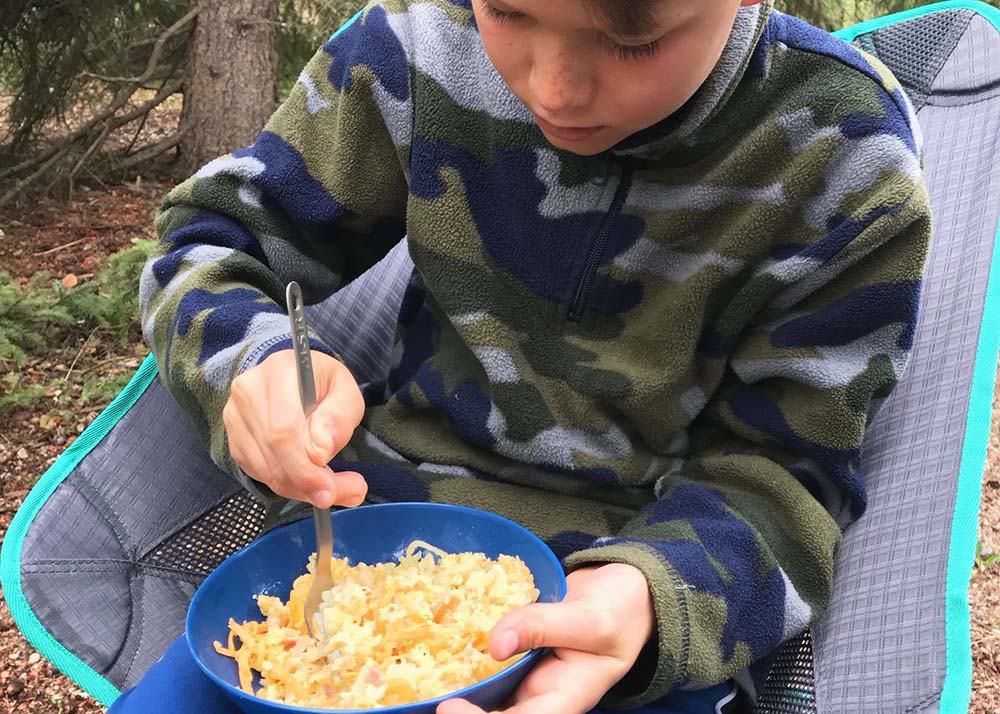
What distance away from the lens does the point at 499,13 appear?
0.91 m

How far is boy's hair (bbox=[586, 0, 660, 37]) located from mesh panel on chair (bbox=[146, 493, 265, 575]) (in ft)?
2.81

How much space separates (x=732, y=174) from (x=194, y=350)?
0.61 metres

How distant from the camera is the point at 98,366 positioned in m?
2.74

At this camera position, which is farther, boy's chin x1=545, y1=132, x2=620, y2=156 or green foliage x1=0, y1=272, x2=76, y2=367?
green foliage x1=0, y1=272, x2=76, y2=367

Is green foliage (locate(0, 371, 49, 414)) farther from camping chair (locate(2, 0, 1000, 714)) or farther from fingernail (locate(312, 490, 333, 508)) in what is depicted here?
fingernail (locate(312, 490, 333, 508))

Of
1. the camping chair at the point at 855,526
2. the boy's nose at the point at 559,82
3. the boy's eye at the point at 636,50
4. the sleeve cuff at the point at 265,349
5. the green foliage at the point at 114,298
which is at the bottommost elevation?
the green foliage at the point at 114,298

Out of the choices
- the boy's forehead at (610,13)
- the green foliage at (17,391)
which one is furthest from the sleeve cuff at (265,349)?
the green foliage at (17,391)

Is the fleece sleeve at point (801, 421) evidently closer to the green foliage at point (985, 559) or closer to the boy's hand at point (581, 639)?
the boy's hand at point (581, 639)

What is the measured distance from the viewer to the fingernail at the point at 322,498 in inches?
38.6

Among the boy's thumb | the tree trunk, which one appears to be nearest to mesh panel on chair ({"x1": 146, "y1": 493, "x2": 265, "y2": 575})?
the boy's thumb

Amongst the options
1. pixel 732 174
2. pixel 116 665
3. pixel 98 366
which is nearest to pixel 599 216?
pixel 732 174

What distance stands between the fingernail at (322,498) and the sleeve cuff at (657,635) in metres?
0.26

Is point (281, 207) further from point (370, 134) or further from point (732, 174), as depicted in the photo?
point (732, 174)

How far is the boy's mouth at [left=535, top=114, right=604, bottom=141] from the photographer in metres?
0.99
